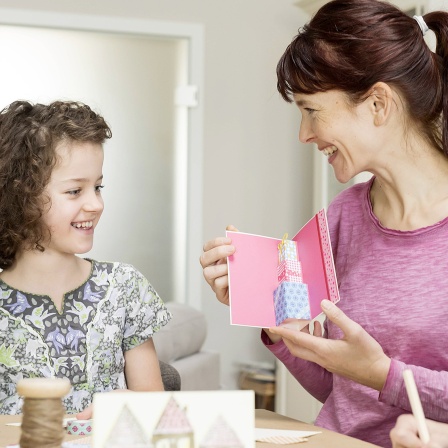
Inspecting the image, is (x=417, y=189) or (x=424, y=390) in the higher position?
(x=417, y=189)

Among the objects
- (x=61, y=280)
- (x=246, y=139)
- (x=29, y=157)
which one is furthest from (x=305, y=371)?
(x=246, y=139)

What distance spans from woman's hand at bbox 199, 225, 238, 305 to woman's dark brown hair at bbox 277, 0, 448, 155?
0.33m

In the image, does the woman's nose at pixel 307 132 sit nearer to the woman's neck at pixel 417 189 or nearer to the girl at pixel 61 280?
the woman's neck at pixel 417 189

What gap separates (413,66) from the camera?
1.61m

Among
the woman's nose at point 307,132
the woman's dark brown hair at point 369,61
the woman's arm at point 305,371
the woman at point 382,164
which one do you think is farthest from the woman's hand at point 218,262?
the woman's dark brown hair at point 369,61

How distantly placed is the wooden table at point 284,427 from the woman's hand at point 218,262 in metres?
0.24

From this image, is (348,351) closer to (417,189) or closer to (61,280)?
(417,189)

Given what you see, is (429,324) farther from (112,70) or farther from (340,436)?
(112,70)

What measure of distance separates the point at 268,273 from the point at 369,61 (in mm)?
432

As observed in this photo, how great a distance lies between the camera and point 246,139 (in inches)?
193

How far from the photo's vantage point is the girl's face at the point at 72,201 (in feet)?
5.85

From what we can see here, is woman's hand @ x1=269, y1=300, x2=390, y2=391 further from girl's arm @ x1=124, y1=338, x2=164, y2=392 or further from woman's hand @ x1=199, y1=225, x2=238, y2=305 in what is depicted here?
girl's arm @ x1=124, y1=338, x2=164, y2=392

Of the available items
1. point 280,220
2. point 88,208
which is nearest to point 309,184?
point 280,220

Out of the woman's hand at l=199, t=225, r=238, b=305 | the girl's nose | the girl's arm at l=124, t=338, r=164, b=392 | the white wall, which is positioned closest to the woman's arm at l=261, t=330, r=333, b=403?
the woman's hand at l=199, t=225, r=238, b=305
